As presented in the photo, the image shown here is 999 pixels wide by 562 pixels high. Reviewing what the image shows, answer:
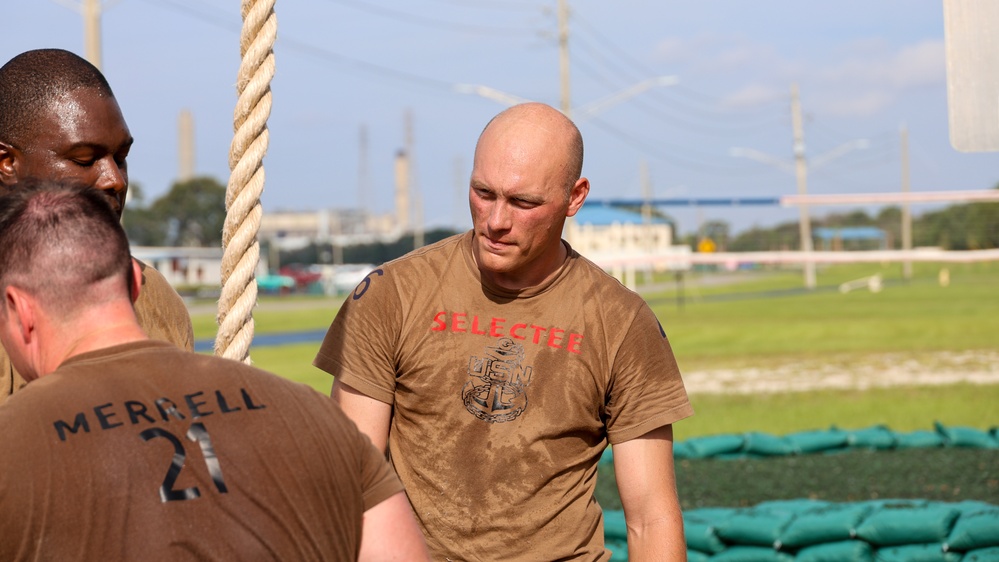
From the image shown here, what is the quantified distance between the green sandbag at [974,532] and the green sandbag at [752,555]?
0.91 meters

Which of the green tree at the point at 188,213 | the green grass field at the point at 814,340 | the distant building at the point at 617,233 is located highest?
the green tree at the point at 188,213

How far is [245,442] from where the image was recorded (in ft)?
6.47

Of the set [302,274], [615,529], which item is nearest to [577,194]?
[615,529]

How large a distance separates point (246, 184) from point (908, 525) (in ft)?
17.0

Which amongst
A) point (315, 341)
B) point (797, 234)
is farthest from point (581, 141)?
point (797, 234)

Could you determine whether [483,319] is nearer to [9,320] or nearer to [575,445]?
[575,445]

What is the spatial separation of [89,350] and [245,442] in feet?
0.99

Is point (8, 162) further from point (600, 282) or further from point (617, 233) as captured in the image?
point (617, 233)

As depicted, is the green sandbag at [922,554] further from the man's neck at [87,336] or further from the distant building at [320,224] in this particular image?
the distant building at [320,224]

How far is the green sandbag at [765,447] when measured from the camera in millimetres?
10914

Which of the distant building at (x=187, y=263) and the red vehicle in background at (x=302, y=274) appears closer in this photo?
the distant building at (x=187, y=263)

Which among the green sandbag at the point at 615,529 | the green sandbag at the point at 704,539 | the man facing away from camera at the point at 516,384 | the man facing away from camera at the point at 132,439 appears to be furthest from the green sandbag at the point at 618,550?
the man facing away from camera at the point at 132,439

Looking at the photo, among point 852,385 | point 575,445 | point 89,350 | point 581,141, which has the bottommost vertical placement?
point 852,385

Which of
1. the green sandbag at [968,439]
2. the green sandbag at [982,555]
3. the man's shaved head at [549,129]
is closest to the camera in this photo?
the man's shaved head at [549,129]
